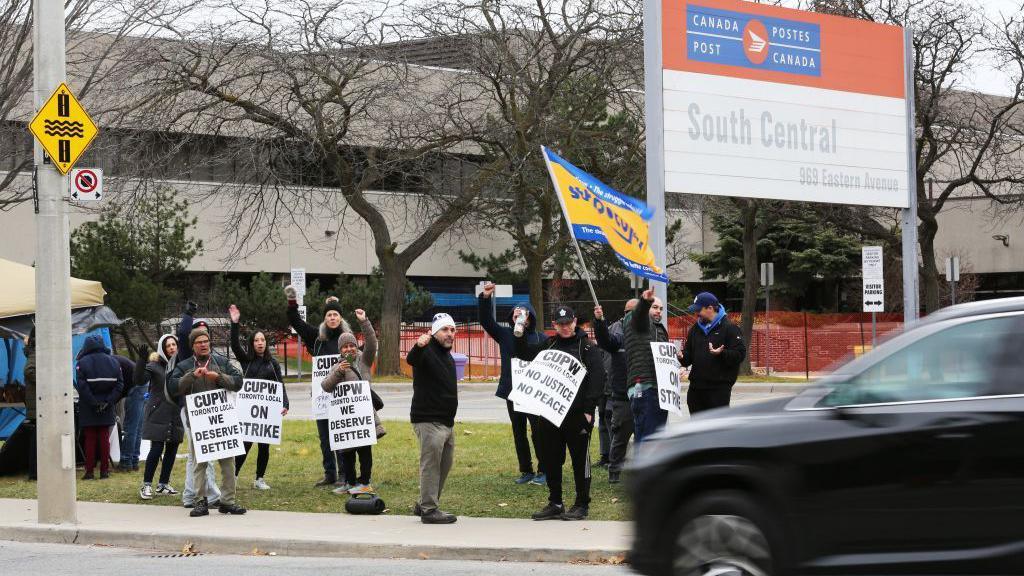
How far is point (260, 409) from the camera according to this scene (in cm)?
1386

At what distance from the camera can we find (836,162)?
53.6 feet

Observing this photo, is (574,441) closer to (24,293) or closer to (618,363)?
(618,363)

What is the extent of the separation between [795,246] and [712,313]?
43024 millimetres

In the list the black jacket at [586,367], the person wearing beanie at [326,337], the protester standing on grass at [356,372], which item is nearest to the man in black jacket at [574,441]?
the black jacket at [586,367]

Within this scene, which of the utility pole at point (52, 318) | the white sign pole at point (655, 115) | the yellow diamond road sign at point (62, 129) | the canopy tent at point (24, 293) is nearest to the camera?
the utility pole at point (52, 318)

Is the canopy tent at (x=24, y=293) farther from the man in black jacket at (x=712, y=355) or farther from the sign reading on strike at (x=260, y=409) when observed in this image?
the man in black jacket at (x=712, y=355)

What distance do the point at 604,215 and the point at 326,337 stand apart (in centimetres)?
318

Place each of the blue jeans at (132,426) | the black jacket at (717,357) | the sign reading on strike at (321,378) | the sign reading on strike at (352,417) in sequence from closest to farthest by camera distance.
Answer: the black jacket at (717,357) < the sign reading on strike at (352,417) < the sign reading on strike at (321,378) < the blue jeans at (132,426)

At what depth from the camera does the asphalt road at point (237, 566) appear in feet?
32.0

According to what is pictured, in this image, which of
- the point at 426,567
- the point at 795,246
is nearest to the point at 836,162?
the point at 426,567

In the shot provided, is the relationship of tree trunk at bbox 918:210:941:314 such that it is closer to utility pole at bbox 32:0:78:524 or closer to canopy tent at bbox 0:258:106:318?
canopy tent at bbox 0:258:106:318

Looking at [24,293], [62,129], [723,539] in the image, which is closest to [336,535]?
[62,129]

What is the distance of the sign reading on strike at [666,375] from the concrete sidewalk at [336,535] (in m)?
1.53

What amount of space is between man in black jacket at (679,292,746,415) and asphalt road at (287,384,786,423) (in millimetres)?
9257
